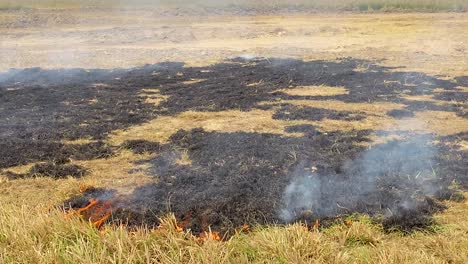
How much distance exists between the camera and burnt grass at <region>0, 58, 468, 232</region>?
5078 mm

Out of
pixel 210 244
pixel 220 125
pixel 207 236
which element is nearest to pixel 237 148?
pixel 220 125

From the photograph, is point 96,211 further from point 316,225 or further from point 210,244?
point 316,225

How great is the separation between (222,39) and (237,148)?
44.2 ft

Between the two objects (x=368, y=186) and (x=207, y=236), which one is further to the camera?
(x=368, y=186)

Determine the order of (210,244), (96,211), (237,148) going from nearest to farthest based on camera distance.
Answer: (210,244) → (96,211) → (237,148)

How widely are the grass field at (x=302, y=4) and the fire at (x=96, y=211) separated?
23.3 metres

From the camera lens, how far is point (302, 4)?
1074 inches

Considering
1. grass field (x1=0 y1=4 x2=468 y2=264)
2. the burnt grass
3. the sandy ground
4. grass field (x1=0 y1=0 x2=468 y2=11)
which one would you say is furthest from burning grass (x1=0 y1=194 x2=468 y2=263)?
grass field (x1=0 y1=0 x2=468 y2=11)

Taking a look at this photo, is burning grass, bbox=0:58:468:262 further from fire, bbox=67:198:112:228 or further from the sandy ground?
the sandy ground

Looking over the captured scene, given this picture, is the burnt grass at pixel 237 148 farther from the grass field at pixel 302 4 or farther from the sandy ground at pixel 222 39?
the grass field at pixel 302 4

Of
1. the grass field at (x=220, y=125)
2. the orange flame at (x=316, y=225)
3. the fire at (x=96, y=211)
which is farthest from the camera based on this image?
the fire at (x=96, y=211)

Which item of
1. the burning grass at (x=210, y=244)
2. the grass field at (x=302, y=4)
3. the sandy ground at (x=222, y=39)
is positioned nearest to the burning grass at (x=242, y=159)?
the burning grass at (x=210, y=244)

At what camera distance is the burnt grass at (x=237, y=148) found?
508 cm

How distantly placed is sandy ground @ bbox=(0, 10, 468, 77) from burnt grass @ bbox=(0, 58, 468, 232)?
2.66 meters
